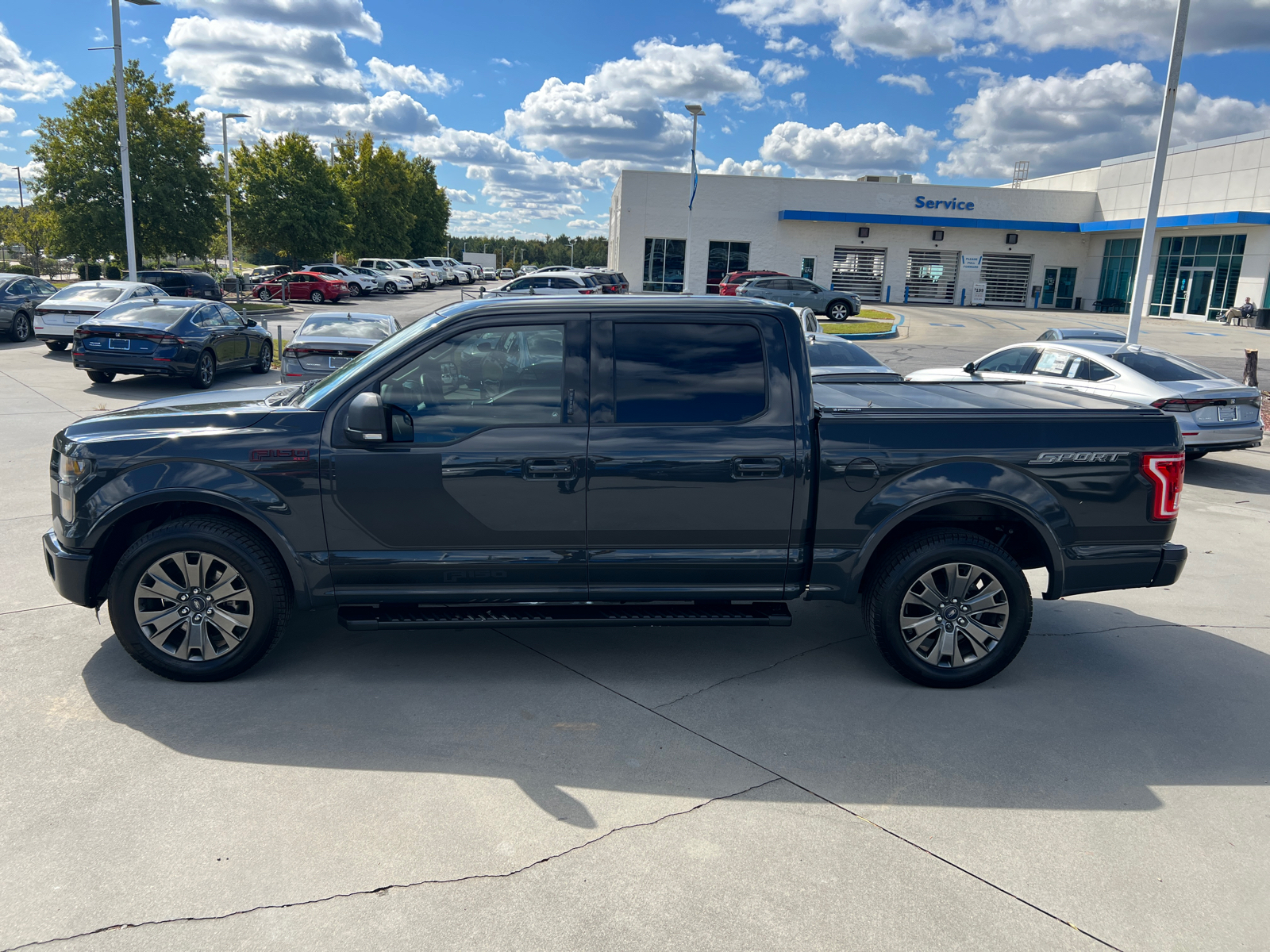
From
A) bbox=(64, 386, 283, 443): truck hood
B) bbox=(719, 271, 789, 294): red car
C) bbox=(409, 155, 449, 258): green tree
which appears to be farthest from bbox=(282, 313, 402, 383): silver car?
bbox=(409, 155, 449, 258): green tree

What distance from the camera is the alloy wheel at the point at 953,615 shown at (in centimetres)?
488

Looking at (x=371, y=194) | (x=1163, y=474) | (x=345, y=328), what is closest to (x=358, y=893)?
(x=1163, y=474)

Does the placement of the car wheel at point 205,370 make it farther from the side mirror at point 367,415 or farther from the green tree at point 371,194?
the green tree at point 371,194

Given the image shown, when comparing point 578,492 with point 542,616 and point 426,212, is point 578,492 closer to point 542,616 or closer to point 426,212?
point 542,616

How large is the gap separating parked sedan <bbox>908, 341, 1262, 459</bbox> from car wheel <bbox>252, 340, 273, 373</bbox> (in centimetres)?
1266

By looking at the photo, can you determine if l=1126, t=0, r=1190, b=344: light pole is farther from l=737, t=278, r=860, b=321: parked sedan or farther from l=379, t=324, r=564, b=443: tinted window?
l=737, t=278, r=860, b=321: parked sedan

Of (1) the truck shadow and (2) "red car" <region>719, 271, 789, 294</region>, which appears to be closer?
(1) the truck shadow

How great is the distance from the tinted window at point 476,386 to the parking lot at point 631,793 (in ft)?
1.56

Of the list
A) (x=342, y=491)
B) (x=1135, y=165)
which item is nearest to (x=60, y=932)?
(x=342, y=491)

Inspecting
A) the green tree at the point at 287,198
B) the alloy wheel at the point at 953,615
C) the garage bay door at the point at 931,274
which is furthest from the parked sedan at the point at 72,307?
the garage bay door at the point at 931,274

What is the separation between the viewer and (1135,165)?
149 ft

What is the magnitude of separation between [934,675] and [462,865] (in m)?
2.76

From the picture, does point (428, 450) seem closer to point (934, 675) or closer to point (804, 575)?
point (804, 575)

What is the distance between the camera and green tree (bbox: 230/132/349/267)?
46.8m
